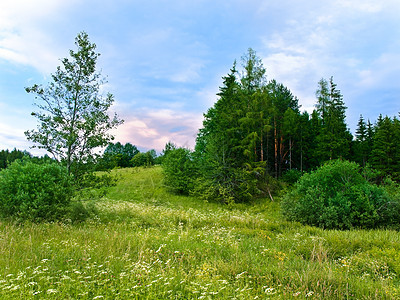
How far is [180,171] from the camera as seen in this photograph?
25047 mm

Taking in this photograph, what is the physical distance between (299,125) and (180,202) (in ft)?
82.3

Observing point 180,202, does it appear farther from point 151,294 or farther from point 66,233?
point 151,294

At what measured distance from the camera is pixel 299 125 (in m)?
37.0

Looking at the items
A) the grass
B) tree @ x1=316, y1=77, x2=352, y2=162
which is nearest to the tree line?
tree @ x1=316, y1=77, x2=352, y2=162

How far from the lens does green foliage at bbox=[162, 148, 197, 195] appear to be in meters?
24.8

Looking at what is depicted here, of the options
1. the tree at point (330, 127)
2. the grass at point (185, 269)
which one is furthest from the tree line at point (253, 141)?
the grass at point (185, 269)

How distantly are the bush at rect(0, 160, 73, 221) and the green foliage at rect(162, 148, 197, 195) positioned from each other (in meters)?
15.0

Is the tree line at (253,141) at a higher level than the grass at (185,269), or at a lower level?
higher

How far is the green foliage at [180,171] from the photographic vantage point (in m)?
24.8

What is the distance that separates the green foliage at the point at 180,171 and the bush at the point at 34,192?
15.0 meters

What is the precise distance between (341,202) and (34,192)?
15803 mm

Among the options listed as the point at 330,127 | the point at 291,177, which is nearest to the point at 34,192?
the point at 291,177

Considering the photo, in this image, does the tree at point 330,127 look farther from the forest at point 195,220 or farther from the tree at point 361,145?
the tree at point 361,145

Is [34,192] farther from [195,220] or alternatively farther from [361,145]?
[361,145]
